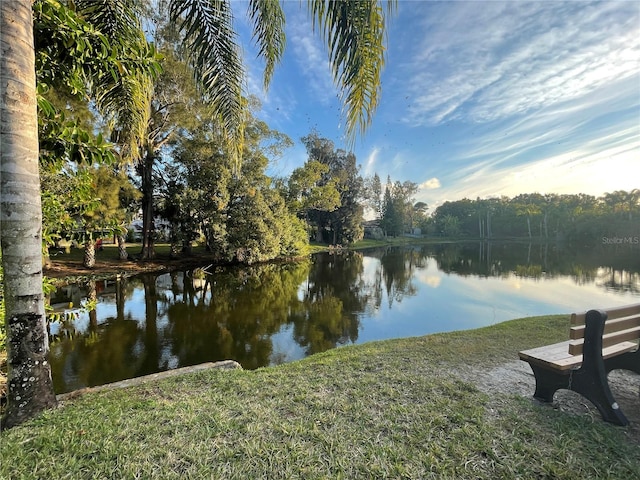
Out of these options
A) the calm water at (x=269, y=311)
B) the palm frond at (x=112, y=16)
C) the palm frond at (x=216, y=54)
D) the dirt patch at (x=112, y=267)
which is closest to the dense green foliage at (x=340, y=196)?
the dirt patch at (x=112, y=267)

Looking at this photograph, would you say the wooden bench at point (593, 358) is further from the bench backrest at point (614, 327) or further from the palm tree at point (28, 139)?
the palm tree at point (28, 139)

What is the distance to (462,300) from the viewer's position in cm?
934

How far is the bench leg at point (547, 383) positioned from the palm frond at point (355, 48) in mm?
2700

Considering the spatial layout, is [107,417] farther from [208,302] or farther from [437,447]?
[208,302]

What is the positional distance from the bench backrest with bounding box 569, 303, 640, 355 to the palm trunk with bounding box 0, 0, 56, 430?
12.8 feet

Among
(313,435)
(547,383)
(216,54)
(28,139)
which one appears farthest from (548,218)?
(28,139)

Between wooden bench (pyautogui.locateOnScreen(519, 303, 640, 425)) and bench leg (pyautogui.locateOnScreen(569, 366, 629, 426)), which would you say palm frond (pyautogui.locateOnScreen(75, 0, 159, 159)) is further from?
bench leg (pyautogui.locateOnScreen(569, 366, 629, 426))

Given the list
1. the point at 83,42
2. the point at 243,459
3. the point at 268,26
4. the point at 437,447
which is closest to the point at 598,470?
the point at 437,447

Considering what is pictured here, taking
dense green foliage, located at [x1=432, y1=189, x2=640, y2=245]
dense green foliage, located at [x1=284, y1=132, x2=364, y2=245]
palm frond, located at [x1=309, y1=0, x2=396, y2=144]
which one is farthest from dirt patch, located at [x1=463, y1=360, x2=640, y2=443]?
dense green foliage, located at [x1=432, y1=189, x2=640, y2=245]

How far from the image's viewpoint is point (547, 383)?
2.49m

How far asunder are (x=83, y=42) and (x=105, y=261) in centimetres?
1599

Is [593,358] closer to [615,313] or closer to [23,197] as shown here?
[615,313]

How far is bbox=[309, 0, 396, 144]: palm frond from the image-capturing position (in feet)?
8.76

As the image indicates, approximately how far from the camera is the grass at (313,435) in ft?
5.34
